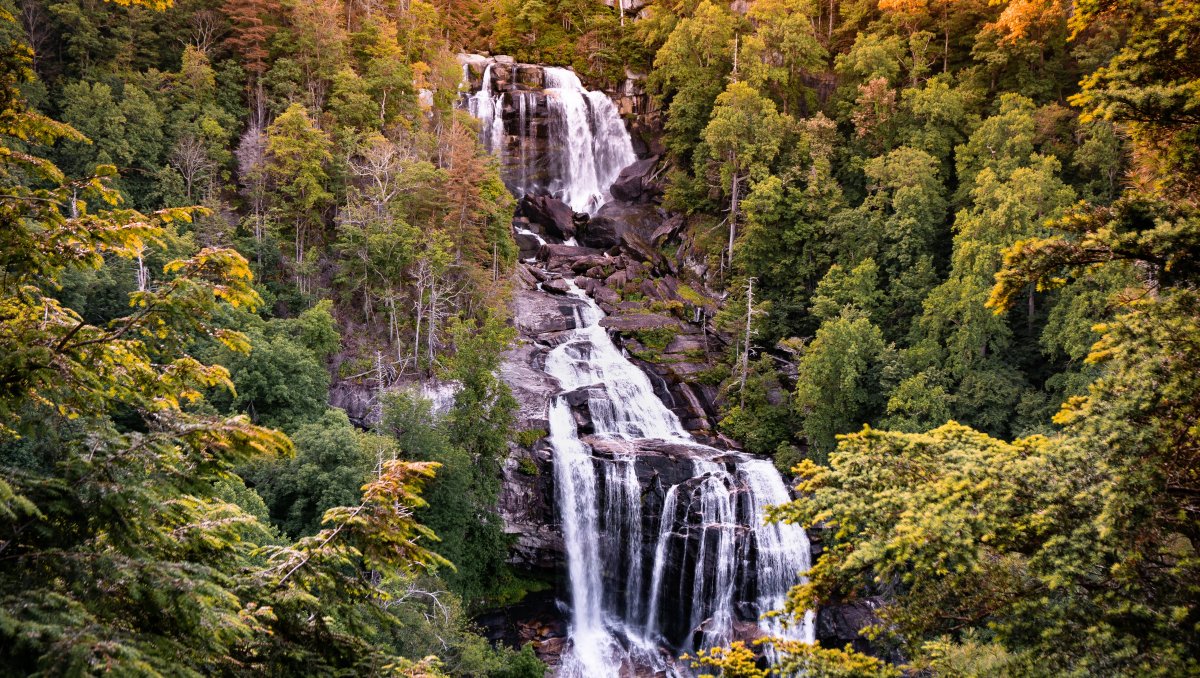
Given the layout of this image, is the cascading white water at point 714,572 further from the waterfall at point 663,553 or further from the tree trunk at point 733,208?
the tree trunk at point 733,208

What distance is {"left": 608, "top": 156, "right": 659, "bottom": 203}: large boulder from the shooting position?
160 feet

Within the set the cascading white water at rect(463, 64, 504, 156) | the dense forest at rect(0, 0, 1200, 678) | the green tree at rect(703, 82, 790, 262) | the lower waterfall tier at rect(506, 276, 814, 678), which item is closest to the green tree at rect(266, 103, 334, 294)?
the dense forest at rect(0, 0, 1200, 678)

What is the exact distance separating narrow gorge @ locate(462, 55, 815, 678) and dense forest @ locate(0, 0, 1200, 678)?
5.64 ft

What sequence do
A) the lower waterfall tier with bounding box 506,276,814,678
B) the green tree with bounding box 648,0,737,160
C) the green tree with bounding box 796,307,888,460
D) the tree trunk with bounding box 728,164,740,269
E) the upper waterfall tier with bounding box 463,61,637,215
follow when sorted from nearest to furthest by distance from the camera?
the lower waterfall tier with bounding box 506,276,814,678, the green tree with bounding box 796,307,888,460, the tree trunk with bounding box 728,164,740,269, the green tree with bounding box 648,0,737,160, the upper waterfall tier with bounding box 463,61,637,215

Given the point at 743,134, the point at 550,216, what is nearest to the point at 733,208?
the point at 743,134

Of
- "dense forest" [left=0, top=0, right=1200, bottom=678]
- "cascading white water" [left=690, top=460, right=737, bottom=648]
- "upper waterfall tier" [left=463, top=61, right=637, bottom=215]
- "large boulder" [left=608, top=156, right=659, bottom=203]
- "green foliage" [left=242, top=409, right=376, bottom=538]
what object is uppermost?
"upper waterfall tier" [left=463, top=61, right=637, bottom=215]

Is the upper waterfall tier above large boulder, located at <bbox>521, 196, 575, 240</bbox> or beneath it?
above

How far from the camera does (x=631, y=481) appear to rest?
28.8 meters

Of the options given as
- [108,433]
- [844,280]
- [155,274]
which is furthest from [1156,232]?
[155,274]

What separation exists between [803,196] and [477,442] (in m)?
22.1

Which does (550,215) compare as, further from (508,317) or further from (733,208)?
(508,317)

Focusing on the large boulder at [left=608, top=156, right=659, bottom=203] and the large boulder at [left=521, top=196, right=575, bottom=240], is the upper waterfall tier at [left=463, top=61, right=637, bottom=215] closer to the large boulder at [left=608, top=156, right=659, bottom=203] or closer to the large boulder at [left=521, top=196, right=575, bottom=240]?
the large boulder at [left=608, top=156, right=659, bottom=203]

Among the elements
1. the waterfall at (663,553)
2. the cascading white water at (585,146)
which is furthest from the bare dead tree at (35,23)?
the cascading white water at (585,146)

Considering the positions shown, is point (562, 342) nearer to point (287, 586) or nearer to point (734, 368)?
point (734, 368)
